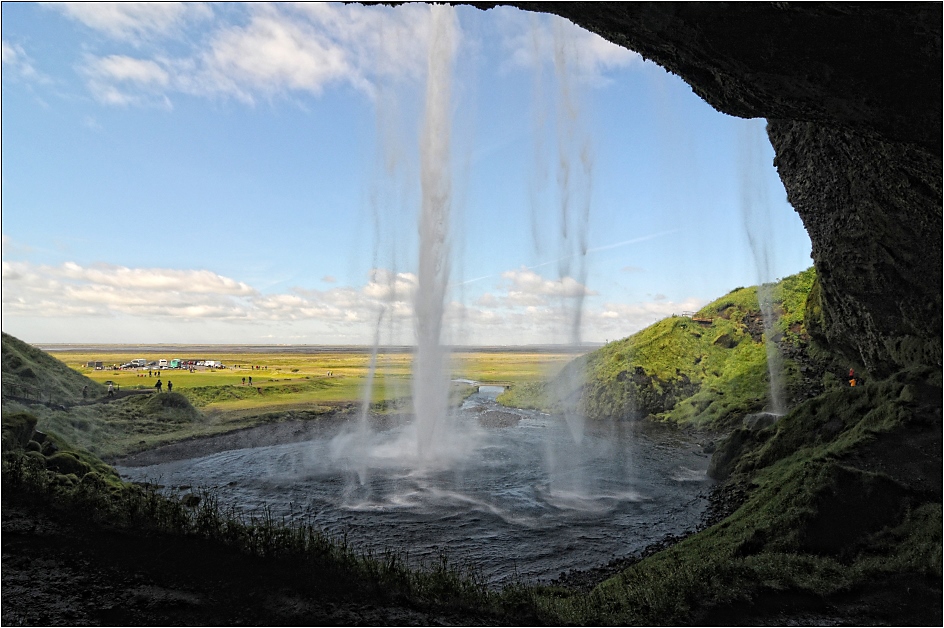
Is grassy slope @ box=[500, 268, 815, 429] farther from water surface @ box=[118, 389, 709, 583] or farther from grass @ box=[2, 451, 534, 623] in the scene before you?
grass @ box=[2, 451, 534, 623]

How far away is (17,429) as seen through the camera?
15.1 metres

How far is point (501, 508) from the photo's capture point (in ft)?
53.6

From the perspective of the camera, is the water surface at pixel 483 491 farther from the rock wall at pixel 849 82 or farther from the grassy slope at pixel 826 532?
the rock wall at pixel 849 82

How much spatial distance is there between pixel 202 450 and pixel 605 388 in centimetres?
3234

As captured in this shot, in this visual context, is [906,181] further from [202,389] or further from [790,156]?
[202,389]

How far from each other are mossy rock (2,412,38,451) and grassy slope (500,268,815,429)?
3521 cm

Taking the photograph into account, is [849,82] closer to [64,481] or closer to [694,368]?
[64,481]

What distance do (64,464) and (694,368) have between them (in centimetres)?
4329

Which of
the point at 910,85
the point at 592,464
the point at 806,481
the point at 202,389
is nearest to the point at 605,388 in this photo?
the point at 592,464

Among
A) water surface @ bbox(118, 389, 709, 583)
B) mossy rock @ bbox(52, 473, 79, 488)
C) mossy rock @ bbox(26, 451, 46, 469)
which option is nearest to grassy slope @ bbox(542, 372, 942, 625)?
water surface @ bbox(118, 389, 709, 583)

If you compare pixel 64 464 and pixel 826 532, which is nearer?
pixel 826 532

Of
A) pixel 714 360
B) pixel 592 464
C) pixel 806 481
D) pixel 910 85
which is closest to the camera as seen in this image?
pixel 910 85

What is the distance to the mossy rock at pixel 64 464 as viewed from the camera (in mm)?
14234

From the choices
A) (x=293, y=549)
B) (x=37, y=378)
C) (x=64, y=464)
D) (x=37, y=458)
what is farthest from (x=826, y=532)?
(x=37, y=378)
